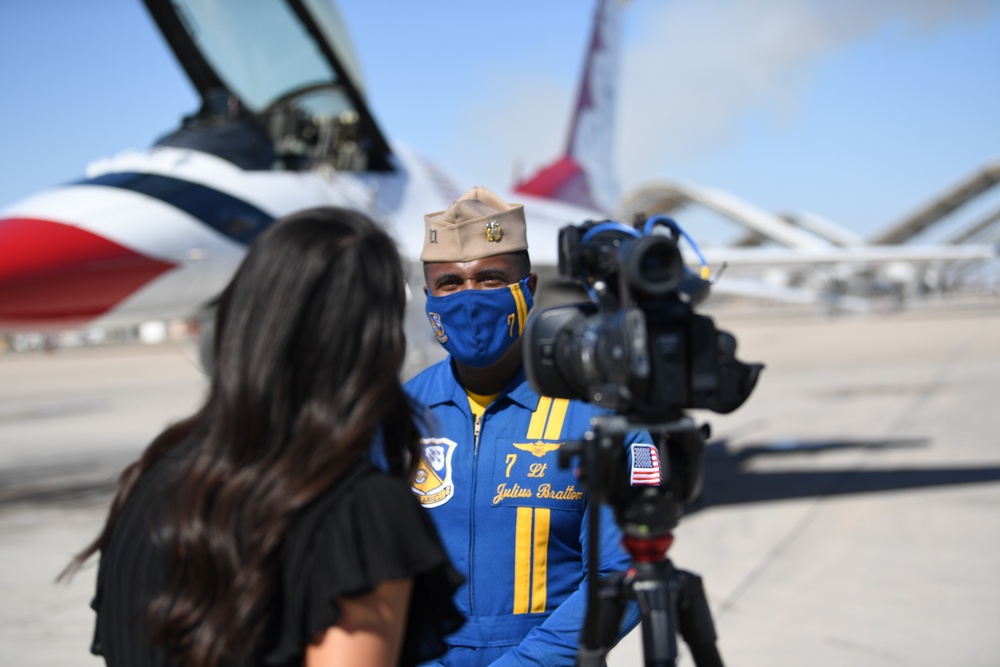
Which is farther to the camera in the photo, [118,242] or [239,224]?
[239,224]

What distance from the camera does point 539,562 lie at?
1816 millimetres

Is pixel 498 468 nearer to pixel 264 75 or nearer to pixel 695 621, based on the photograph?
pixel 695 621

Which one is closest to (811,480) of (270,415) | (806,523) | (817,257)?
(806,523)

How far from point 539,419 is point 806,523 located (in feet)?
15.7

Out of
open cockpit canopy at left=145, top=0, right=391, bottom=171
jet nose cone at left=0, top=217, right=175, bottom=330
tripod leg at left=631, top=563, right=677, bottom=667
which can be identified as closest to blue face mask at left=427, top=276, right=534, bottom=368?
tripod leg at left=631, top=563, right=677, bottom=667

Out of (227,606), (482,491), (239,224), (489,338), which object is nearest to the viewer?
(227,606)

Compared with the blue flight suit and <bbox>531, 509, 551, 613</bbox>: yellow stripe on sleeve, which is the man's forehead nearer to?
the blue flight suit

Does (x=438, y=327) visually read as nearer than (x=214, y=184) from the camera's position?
Yes

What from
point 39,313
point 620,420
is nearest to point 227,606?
point 620,420

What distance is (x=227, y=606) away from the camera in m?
1.12

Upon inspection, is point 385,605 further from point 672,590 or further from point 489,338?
point 489,338

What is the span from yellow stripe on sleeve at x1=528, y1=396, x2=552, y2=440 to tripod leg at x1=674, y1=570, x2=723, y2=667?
0.52 m

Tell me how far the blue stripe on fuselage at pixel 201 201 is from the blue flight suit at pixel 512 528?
15.0 ft

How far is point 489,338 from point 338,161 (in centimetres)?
624
